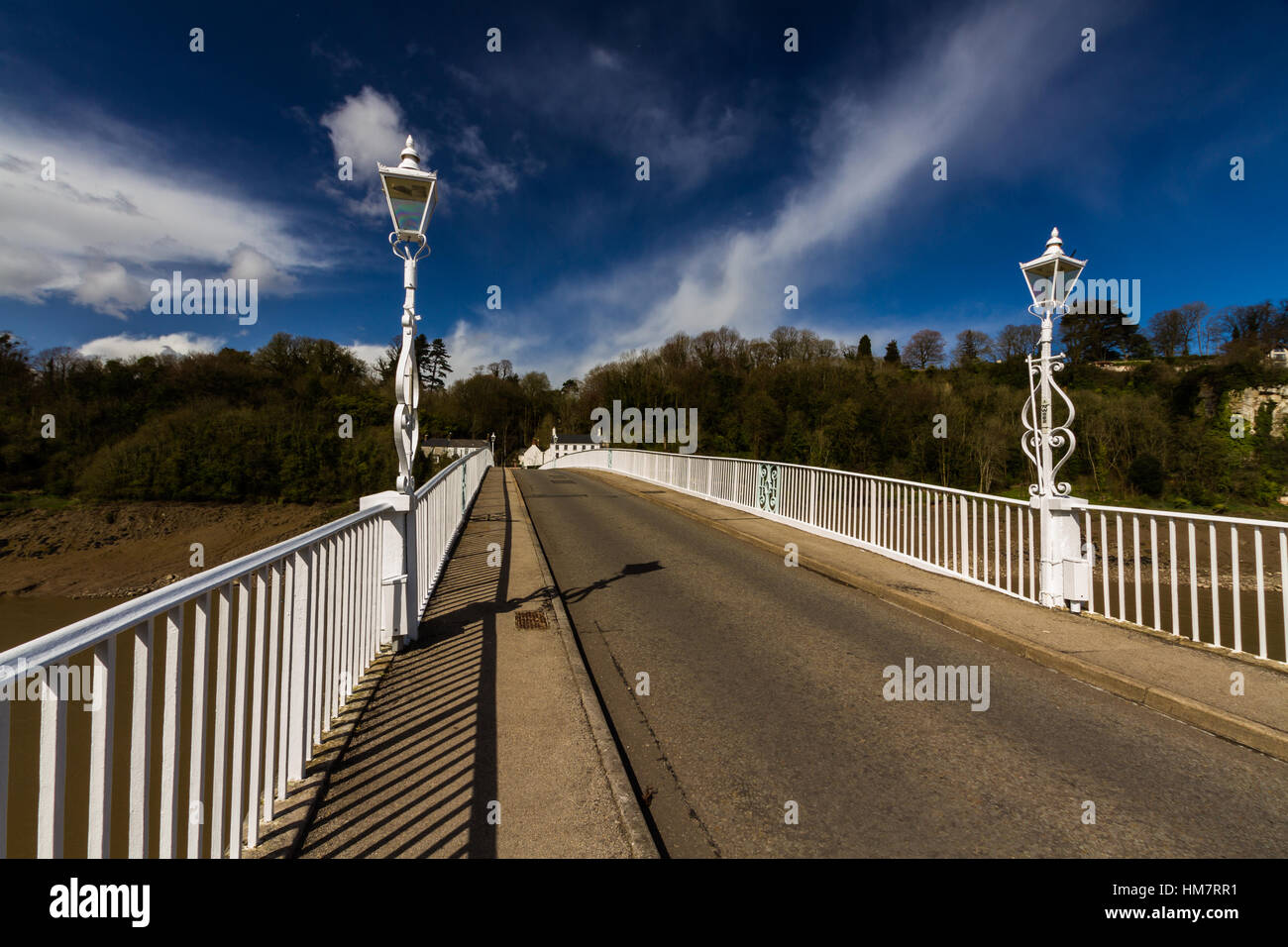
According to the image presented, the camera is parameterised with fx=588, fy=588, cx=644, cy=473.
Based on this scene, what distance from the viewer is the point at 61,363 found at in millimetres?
43406

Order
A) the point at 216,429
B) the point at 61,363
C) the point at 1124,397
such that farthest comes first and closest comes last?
the point at 61,363 → the point at 216,429 → the point at 1124,397

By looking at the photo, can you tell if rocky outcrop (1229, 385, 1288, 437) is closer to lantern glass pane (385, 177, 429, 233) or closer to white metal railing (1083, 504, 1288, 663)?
white metal railing (1083, 504, 1288, 663)

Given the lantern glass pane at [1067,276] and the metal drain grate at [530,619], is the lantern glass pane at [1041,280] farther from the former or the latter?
the metal drain grate at [530,619]

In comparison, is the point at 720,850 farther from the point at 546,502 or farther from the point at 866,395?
the point at 866,395

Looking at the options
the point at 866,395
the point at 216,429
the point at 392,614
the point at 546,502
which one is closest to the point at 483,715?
the point at 392,614

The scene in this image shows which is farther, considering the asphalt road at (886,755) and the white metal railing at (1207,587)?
the white metal railing at (1207,587)

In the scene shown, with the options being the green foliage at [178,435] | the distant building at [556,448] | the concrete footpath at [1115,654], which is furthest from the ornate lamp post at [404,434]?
the distant building at [556,448]

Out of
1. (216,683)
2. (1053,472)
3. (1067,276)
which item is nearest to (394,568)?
(216,683)

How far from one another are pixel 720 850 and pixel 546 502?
593 inches

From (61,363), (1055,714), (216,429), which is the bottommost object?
(1055,714)

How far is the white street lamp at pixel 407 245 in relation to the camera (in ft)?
15.6

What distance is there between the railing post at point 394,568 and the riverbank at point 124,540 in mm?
29051

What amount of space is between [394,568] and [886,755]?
3660 mm
